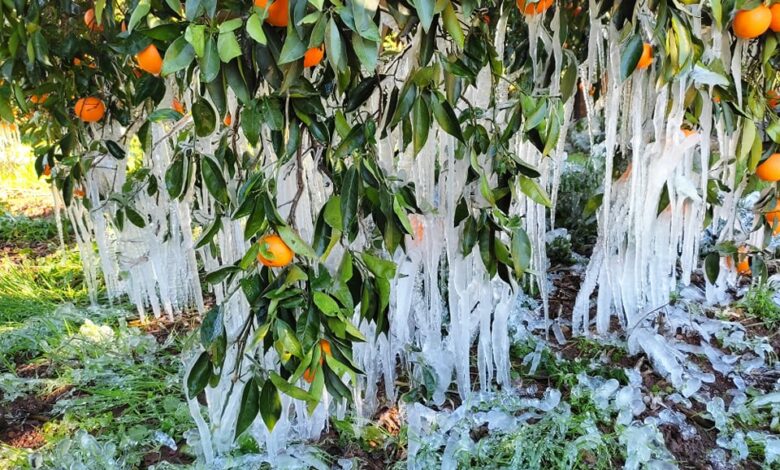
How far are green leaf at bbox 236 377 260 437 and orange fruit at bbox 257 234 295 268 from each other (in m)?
0.17

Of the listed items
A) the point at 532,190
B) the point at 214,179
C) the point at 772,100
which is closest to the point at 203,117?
the point at 214,179

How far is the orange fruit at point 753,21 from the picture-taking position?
0.97m

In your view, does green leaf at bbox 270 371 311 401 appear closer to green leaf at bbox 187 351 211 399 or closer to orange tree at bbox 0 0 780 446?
orange tree at bbox 0 0 780 446

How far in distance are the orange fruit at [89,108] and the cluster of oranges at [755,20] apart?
1448mm

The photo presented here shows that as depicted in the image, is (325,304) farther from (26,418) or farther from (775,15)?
(26,418)

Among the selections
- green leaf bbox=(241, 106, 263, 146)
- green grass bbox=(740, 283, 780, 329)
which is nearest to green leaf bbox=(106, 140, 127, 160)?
green leaf bbox=(241, 106, 263, 146)

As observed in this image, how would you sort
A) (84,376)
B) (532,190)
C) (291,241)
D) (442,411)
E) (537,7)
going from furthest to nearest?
1. (84,376)
2. (442,411)
3. (537,7)
4. (532,190)
5. (291,241)

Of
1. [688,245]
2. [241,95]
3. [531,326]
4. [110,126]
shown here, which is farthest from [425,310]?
[110,126]

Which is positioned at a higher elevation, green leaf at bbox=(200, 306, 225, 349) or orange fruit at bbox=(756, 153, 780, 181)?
orange fruit at bbox=(756, 153, 780, 181)

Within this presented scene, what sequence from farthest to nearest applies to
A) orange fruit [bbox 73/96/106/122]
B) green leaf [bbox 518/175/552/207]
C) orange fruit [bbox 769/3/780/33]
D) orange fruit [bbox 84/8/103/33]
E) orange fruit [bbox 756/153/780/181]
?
orange fruit [bbox 73/96/106/122], orange fruit [bbox 84/8/103/33], orange fruit [bbox 756/153/780/181], orange fruit [bbox 769/3/780/33], green leaf [bbox 518/175/552/207]

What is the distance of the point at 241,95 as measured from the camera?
66 centimetres

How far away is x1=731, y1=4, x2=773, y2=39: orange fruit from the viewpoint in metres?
0.97

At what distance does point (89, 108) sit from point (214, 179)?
93cm

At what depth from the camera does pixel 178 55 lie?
2.00ft
